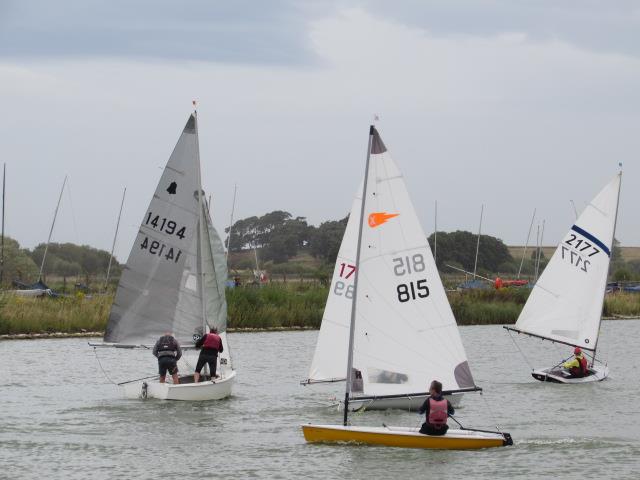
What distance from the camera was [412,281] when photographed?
2016 cm

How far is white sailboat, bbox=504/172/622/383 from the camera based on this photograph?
108ft

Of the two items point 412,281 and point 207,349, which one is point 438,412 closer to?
point 412,281

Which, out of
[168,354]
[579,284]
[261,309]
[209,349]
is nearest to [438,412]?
[209,349]

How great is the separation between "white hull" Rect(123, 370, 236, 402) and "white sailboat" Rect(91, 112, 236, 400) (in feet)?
0.13

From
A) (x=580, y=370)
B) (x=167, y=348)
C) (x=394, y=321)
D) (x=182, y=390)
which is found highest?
(x=394, y=321)

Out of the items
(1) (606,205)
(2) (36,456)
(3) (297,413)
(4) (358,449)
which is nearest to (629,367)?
(1) (606,205)

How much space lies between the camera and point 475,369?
37.0 metres

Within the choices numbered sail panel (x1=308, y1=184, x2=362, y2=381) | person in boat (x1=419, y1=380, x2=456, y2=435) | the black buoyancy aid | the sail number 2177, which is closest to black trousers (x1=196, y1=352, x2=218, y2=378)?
the black buoyancy aid

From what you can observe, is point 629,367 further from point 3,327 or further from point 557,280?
point 3,327

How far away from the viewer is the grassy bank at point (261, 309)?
43781 mm

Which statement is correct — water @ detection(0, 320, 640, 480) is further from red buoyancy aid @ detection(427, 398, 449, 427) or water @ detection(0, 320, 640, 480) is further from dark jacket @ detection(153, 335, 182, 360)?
dark jacket @ detection(153, 335, 182, 360)

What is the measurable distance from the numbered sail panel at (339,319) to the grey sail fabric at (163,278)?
3.13 m

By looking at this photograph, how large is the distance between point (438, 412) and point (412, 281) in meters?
2.23

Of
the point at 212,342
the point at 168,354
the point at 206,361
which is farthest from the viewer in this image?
the point at 206,361
